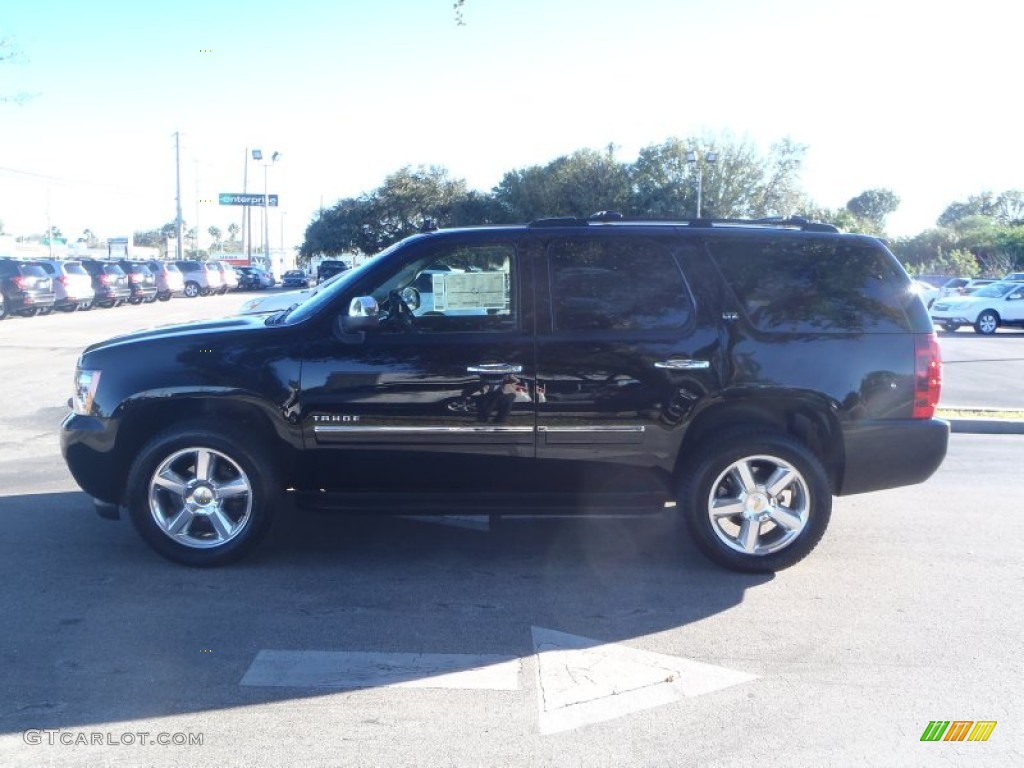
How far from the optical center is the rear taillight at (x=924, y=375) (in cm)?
586

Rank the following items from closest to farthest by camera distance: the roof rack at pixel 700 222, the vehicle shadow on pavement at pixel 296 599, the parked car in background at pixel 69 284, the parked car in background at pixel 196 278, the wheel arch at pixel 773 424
Result: the vehicle shadow on pavement at pixel 296 599 < the wheel arch at pixel 773 424 < the roof rack at pixel 700 222 < the parked car in background at pixel 69 284 < the parked car in background at pixel 196 278

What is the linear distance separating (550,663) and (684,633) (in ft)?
2.60

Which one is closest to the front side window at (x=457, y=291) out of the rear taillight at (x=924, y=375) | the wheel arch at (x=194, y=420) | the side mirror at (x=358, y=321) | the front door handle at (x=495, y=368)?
the side mirror at (x=358, y=321)

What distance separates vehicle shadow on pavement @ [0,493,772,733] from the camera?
4348mm

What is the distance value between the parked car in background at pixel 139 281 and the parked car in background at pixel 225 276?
35.0 ft

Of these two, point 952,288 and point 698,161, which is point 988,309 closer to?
point 952,288

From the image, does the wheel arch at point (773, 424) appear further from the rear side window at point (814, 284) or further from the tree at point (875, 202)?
the tree at point (875, 202)

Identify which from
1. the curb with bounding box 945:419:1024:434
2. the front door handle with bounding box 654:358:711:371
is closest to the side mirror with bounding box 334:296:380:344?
the front door handle with bounding box 654:358:711:371

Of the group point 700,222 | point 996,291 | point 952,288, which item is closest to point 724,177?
point 952,288

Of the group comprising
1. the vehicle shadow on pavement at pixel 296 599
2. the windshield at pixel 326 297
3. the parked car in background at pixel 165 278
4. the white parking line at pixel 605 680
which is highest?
the parked car in background at pixel 165 278

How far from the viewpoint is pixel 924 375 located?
19.3ft

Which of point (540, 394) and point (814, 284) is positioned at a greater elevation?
point (814, 284)

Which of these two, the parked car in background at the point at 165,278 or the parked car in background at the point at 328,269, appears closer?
the parked car in background at the point at 328,269

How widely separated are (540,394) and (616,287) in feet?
2.67
